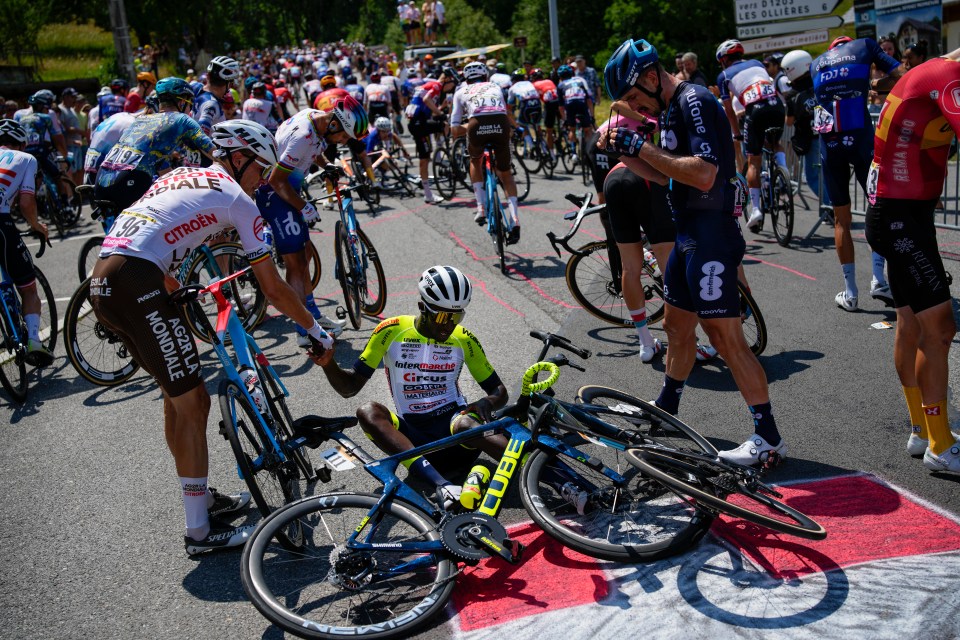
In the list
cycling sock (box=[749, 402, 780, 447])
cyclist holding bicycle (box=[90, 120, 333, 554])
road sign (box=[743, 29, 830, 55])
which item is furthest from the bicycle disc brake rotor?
road sign (box=[743, 29, 830, 55])

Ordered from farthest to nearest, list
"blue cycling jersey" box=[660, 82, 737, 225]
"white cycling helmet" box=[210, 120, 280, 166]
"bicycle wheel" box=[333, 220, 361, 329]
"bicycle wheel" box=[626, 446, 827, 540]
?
"bicycle wheel" box=[333, 220, 361, 329], "white cycling helmet" box=[210, 120, 280, 166], "blue cycling jersey" box=[660, 82, 737, 225], "bicycle wheel" box=[626, 446, 827, 540]

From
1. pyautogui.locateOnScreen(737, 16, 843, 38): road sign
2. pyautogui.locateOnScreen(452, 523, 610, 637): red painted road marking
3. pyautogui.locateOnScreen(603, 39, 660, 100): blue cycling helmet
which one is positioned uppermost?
pyautogui.locateOnScreen(737, 16, 843, 38): road sign

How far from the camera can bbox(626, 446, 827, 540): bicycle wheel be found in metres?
3.62

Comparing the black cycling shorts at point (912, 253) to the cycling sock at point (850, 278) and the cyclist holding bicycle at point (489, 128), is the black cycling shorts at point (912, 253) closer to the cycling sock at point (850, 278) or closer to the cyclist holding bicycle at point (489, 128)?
the cycling sock at point (850, 278)

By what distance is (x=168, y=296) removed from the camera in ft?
13.9

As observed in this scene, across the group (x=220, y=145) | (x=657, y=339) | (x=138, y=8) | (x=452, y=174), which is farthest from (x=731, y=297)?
(x=138, y=8)

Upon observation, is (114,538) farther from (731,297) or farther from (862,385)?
(862,385)

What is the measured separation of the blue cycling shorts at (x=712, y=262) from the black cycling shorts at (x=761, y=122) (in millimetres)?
5928

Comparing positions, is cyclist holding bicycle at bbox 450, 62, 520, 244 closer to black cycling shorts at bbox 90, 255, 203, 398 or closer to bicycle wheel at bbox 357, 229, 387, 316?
bicycle wheel at bbox 357, 229, 387, 316

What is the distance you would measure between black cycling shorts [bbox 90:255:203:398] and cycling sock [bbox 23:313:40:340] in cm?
361

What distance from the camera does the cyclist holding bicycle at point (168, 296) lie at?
13.7 feet

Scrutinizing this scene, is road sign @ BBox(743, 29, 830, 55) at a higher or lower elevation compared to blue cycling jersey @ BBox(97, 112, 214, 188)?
higher

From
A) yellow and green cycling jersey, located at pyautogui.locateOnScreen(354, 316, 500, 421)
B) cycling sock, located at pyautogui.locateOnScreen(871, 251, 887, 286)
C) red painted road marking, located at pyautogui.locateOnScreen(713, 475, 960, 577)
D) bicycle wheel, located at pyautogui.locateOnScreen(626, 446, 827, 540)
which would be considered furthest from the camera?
cycling sock, located at pyautogui.locateOnScreen(871, 251, 887, 286)

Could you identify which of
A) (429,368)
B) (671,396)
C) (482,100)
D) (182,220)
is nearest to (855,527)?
(671,396)
